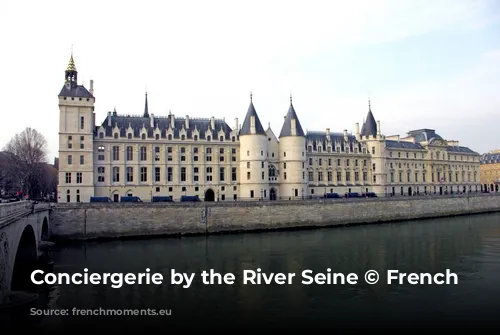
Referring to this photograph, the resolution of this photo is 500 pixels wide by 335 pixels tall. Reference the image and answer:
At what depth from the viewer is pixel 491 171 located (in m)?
114

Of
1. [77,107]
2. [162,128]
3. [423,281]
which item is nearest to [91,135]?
[77,107]

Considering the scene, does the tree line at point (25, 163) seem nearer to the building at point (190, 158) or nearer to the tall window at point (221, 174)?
the building at point (190, 158)

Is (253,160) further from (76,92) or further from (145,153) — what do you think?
(76,92)

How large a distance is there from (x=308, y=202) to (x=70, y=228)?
2615cm

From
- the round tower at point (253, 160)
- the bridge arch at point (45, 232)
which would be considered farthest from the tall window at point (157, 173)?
the bridge arch at point (45, 232)

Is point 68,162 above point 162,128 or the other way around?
the other way around

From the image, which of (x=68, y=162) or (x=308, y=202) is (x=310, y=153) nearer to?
(x=308, y=202)

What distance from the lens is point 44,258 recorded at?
1148 inches

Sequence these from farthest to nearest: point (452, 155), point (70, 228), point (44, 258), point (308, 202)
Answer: point (452, 155), point (308, 202), point (70, 228), point (44, 258)

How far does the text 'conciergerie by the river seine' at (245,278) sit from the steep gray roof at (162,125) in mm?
31683

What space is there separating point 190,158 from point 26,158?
77.0 ft

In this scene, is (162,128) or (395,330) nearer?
(395,330)

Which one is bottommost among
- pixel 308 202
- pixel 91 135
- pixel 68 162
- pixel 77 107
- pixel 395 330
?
pixel 395 330

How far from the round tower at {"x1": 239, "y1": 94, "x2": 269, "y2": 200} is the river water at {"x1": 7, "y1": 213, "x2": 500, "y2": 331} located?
2204cm
